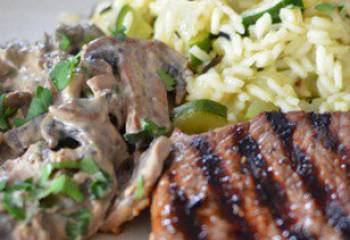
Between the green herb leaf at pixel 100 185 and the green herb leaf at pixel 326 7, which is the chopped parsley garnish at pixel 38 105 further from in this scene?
the green herb leaf at pixel 326 7

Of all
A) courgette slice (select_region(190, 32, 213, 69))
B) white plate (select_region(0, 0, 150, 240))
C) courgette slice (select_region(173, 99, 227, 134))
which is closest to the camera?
courgette slice (select_region(173, 99, 227, 134))

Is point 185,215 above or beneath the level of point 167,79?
beneath

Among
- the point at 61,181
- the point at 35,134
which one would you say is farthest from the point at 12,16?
the point at 61,181

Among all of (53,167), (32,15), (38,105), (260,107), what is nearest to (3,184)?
(53,167)

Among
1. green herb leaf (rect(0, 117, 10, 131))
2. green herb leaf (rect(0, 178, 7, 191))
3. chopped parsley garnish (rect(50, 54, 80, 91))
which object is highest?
chopped parsley garnish (rect(50, 54, 80, 91))

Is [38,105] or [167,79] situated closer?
[38,105]

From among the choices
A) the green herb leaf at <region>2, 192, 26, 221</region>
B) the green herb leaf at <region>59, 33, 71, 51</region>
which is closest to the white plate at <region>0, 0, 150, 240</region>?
the green herb leaf at <region>59, 33, 71, 51</region>

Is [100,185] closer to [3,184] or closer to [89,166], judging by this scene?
[89,166]

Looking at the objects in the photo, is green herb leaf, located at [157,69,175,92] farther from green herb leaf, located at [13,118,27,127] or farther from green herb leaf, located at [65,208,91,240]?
green herb leaf, located at [65,208,91,240]
